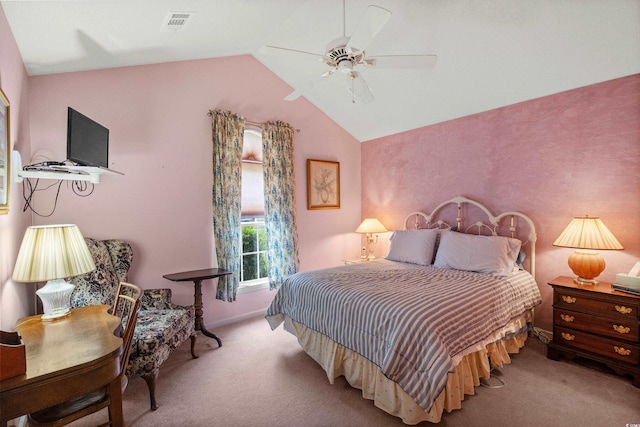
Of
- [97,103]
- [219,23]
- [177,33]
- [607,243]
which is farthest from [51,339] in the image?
[607,243]

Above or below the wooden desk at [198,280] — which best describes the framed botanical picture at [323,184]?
above

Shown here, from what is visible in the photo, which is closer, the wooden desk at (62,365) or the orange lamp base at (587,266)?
the wooden desk at (62,365)

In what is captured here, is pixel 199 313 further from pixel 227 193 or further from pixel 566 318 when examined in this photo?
pixel 566 318

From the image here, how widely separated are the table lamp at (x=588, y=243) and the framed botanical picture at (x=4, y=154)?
4.16m

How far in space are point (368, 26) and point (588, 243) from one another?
2541mm

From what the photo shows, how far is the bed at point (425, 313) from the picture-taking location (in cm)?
189

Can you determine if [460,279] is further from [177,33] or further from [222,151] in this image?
[177,33]

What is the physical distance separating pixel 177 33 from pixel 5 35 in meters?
1.15

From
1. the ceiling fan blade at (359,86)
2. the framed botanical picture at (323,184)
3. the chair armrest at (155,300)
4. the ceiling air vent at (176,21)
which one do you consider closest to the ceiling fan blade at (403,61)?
the ceiling fan blade at (359,86)

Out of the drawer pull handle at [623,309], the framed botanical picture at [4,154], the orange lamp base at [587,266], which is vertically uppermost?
the framed botanical picture at [4,154]

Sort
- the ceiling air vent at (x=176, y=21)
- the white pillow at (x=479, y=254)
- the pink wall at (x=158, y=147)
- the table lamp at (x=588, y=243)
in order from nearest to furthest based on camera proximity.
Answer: the ceiling air vent at (x=176, y=21) < the table lamp at (x=588, y=243) < the pink wall at (x=158, y=147) < the white pillow at (x=479, y=254)

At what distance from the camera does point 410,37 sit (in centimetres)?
286

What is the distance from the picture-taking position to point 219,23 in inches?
106

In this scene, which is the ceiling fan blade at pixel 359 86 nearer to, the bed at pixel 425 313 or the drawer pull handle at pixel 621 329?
the bed at pixel 425 313
